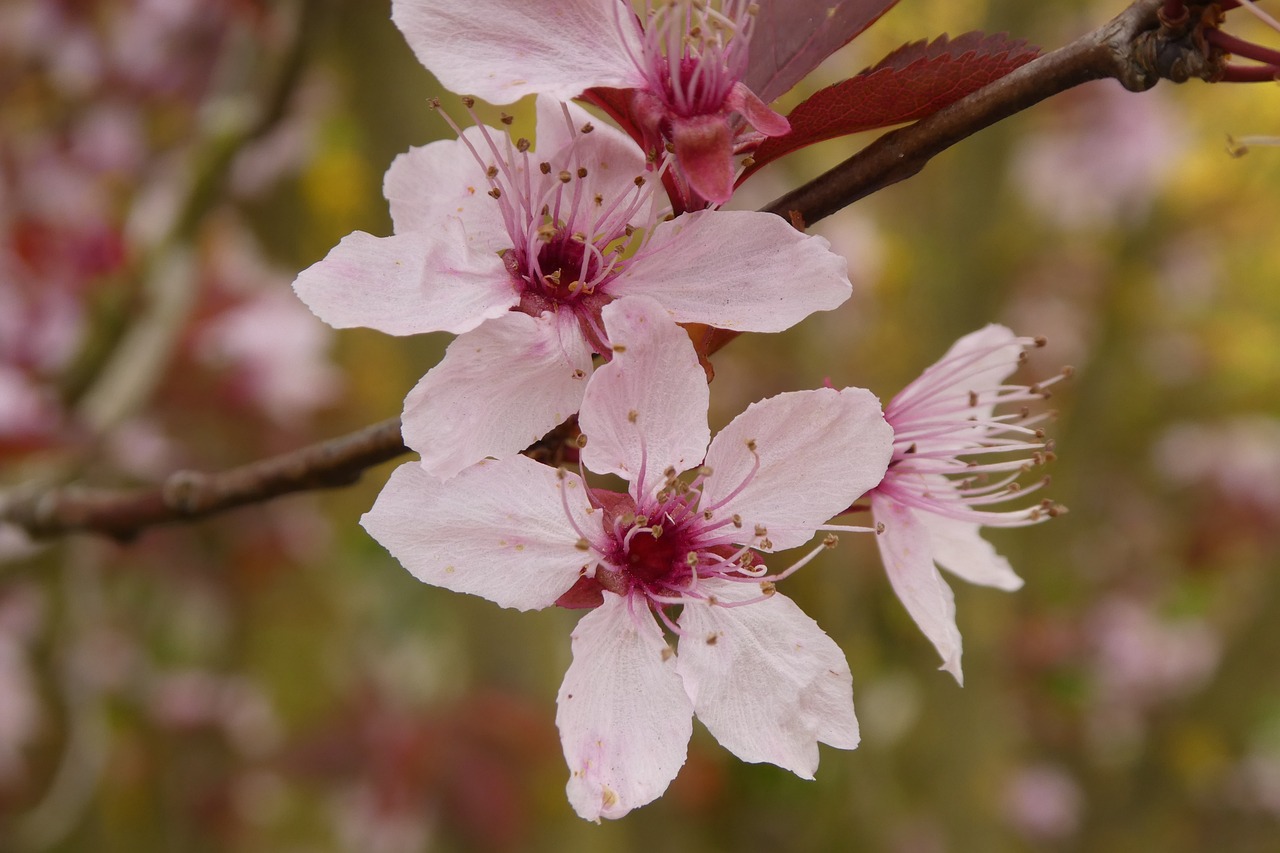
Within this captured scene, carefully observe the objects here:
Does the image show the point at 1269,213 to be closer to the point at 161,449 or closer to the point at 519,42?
the point at 161,449

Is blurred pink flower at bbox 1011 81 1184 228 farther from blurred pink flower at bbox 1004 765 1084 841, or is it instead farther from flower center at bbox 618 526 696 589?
flower center at bbox 618 526 696 589

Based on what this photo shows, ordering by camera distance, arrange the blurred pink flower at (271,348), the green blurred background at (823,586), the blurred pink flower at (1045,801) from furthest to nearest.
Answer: the blurred pink flower at (1045,801), the blurred pink flower at (271,348), the green blurred background at (823,586)

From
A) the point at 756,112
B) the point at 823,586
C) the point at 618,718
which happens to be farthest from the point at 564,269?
the point at 823,586

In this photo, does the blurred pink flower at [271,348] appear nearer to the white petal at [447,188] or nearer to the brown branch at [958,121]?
the brown branch at [958,121]

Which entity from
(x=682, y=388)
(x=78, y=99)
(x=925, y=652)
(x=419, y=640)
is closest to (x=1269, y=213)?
(x=925, y=652)

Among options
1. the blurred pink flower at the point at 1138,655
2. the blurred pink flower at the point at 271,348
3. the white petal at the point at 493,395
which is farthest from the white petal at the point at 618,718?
the blurred pink flower at the point at 1138,655
